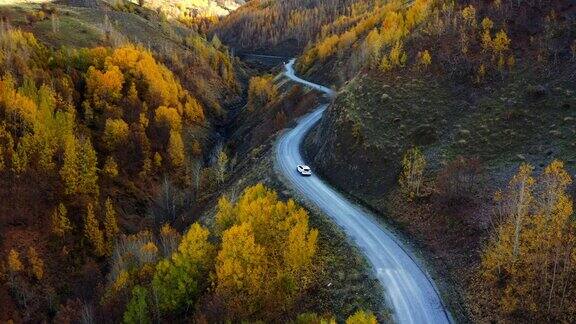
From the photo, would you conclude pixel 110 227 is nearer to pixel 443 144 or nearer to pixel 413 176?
pixel 413 176

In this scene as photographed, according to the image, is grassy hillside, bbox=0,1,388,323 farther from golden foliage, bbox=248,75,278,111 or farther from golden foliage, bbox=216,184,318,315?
golden foliage, bbox=248,75,278,111

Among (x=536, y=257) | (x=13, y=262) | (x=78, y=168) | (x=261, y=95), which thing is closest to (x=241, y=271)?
(x=536, y=257)

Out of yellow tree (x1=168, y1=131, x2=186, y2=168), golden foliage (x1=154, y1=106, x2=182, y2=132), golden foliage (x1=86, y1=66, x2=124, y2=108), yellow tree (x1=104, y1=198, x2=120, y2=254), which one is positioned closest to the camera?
yellow tree (x1=104, y1=198, x2=120, y2=254)

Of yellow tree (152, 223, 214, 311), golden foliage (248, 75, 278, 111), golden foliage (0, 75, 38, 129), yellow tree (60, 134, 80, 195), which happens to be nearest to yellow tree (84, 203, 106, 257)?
yellow tree (60, 134, 80, 195)

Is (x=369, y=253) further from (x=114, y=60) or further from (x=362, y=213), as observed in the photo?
(x=114, y=60)

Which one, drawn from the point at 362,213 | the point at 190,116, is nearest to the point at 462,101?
the point at 362,213

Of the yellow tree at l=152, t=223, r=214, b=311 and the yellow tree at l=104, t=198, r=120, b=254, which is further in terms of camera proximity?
the yellow tree at l=104, t=198, r=120, b=254

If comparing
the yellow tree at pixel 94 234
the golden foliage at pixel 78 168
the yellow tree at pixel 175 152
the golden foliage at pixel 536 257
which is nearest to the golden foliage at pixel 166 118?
the yellow tree at pixel 175 152
